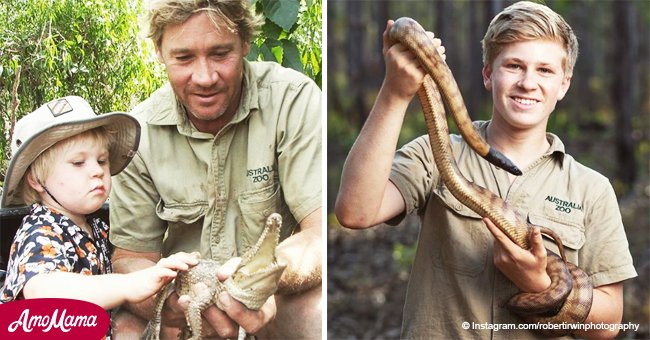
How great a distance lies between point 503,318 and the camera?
11.5 ft

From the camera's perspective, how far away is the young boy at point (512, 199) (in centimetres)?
347

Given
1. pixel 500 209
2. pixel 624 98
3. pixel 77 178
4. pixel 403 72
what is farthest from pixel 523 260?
pixel 624 98

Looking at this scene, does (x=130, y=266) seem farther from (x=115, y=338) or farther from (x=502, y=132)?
(x=502, y=132)

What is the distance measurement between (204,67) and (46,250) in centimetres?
83

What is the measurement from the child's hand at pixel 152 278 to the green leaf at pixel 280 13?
92 cm

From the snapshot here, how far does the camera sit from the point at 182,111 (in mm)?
3529

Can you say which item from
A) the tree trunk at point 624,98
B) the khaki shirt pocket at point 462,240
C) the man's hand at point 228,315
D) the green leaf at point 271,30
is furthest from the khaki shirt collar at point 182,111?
the tree trunk at point 624,98

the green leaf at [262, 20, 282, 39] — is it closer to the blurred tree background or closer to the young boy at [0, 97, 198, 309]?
the blurred tree background

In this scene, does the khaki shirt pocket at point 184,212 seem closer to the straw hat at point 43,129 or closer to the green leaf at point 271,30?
the straw hat at point 43,129

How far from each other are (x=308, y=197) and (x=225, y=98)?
46 cm

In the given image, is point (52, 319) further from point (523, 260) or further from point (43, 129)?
point (523, 260)

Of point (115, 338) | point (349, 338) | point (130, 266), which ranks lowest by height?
point (349, 338)

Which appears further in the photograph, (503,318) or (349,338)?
(349,338)

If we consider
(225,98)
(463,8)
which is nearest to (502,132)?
(225,98)
